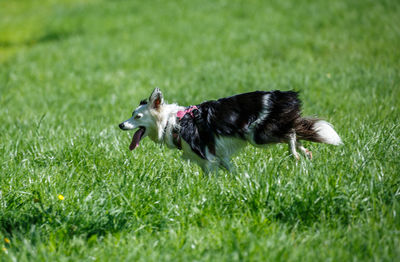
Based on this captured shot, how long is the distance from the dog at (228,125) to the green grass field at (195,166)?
19 centimetres

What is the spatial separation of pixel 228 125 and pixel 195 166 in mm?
674

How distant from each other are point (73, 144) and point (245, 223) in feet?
7.95

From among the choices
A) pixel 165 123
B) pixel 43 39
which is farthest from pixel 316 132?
pixel 43 39

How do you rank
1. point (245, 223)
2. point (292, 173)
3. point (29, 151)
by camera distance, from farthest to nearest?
point (29, 151) < point (292, 173) < point (245, 223)

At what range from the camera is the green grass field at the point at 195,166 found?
9.57ft

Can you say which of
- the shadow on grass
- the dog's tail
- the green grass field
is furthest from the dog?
the shadow on grass

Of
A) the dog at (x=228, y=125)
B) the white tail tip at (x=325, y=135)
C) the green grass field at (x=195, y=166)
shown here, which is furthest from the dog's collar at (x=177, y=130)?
the white tail tip at (x=325, y=135)

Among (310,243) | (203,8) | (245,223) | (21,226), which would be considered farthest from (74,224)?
(203,8)

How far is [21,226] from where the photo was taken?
10.4 feet

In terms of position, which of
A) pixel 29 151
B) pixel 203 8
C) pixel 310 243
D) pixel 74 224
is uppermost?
pixel 203 8

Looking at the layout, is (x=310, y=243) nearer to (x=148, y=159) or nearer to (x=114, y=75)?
(x=148, y=159)

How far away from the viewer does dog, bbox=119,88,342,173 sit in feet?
12.5

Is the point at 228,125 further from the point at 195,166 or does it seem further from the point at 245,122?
the point at 195,166

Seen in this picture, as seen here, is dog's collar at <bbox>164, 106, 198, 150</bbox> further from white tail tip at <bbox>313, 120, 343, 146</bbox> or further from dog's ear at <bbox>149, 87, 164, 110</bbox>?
white tail tip at <bbox>313, 120, 343, 146</bbox>
